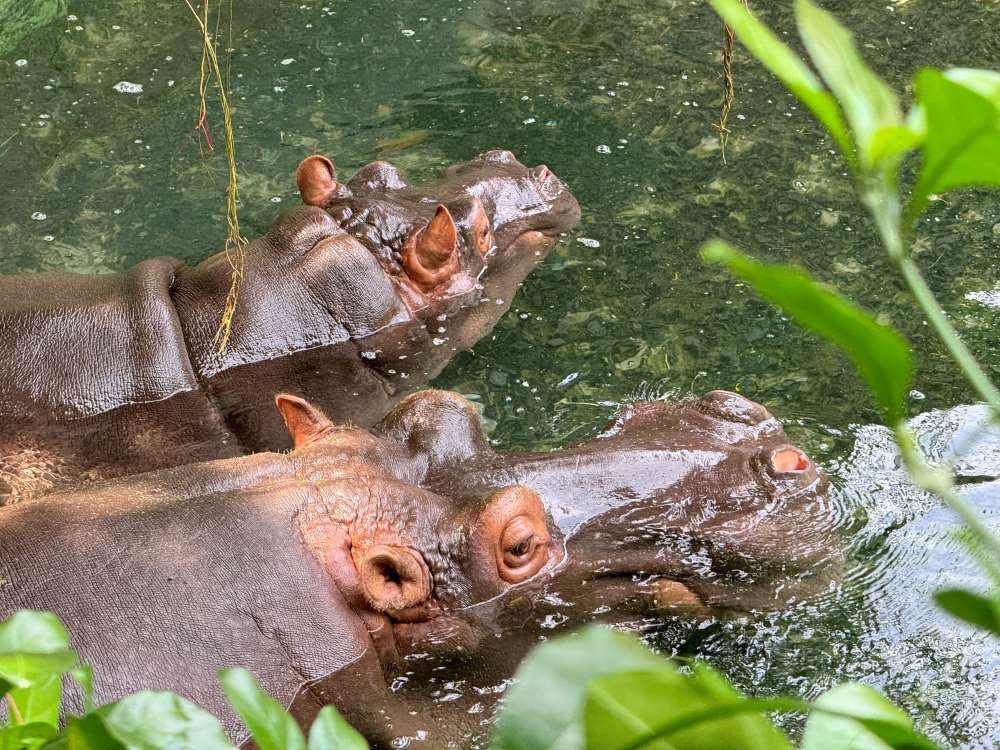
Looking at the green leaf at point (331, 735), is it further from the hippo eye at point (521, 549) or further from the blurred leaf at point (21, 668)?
the hippo eye at point (521, 549)

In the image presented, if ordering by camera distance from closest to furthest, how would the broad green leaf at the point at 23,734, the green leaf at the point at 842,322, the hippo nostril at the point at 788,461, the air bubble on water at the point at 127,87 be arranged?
1. the green leaf at the point at 842,322
2. the broad green leaf at the point at 23,734
3. the hippo nostril at the point at 788,461
4. the air bubble on water at the point at 127,87

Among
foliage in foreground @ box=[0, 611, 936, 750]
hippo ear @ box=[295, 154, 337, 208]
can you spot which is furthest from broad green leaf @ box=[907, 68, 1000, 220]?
hippo ear @ box=[295, 154, 337, 208]

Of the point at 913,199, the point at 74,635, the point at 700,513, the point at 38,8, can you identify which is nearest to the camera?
the point at 913,199

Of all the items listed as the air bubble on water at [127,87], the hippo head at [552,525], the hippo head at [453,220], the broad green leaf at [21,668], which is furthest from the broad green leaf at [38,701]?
the air bubble on water at [127,87]

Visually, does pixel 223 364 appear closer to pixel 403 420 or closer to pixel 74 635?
pixel 403 420

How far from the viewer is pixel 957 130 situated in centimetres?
65

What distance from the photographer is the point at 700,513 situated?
3178 mm

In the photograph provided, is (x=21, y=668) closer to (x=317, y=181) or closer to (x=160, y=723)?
(x=160, y=723)

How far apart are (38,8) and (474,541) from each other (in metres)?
5.50

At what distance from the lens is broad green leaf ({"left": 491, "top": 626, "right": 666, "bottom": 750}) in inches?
27.8

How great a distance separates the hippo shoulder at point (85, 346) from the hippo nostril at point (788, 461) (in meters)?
2.13

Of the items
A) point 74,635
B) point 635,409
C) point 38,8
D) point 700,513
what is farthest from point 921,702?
point 38,8

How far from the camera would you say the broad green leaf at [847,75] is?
66 cm

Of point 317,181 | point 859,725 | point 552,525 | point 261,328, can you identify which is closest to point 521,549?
point 552,525
